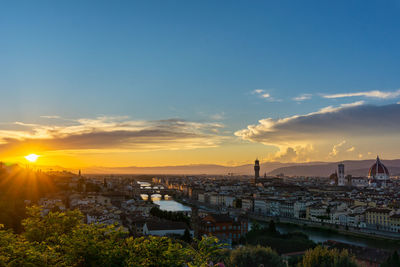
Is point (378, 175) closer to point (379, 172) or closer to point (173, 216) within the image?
point (379, 172)

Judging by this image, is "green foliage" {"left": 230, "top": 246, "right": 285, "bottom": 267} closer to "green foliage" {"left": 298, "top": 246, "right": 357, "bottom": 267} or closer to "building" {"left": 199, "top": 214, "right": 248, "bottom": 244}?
"green foliage" {"left": 298, "top": 246, "right": 357, "bottom": 267}

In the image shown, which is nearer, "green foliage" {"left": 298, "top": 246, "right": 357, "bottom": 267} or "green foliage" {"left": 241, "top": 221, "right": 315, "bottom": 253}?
"green foliage" {"left": 298, "top": 246, "right": 357, "bottom": 267}

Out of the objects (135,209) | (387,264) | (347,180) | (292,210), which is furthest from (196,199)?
(387,264)

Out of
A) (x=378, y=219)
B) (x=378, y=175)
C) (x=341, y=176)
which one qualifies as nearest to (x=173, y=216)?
(x=378, y=219)

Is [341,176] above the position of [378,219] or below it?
above

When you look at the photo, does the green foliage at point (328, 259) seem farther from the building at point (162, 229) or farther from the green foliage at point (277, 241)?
the building at point (162, 229)

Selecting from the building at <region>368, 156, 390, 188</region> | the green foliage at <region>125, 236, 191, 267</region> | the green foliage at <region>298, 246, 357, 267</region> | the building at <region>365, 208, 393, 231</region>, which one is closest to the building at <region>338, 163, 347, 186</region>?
the building at <region>368, 156, 390, 188</region>
